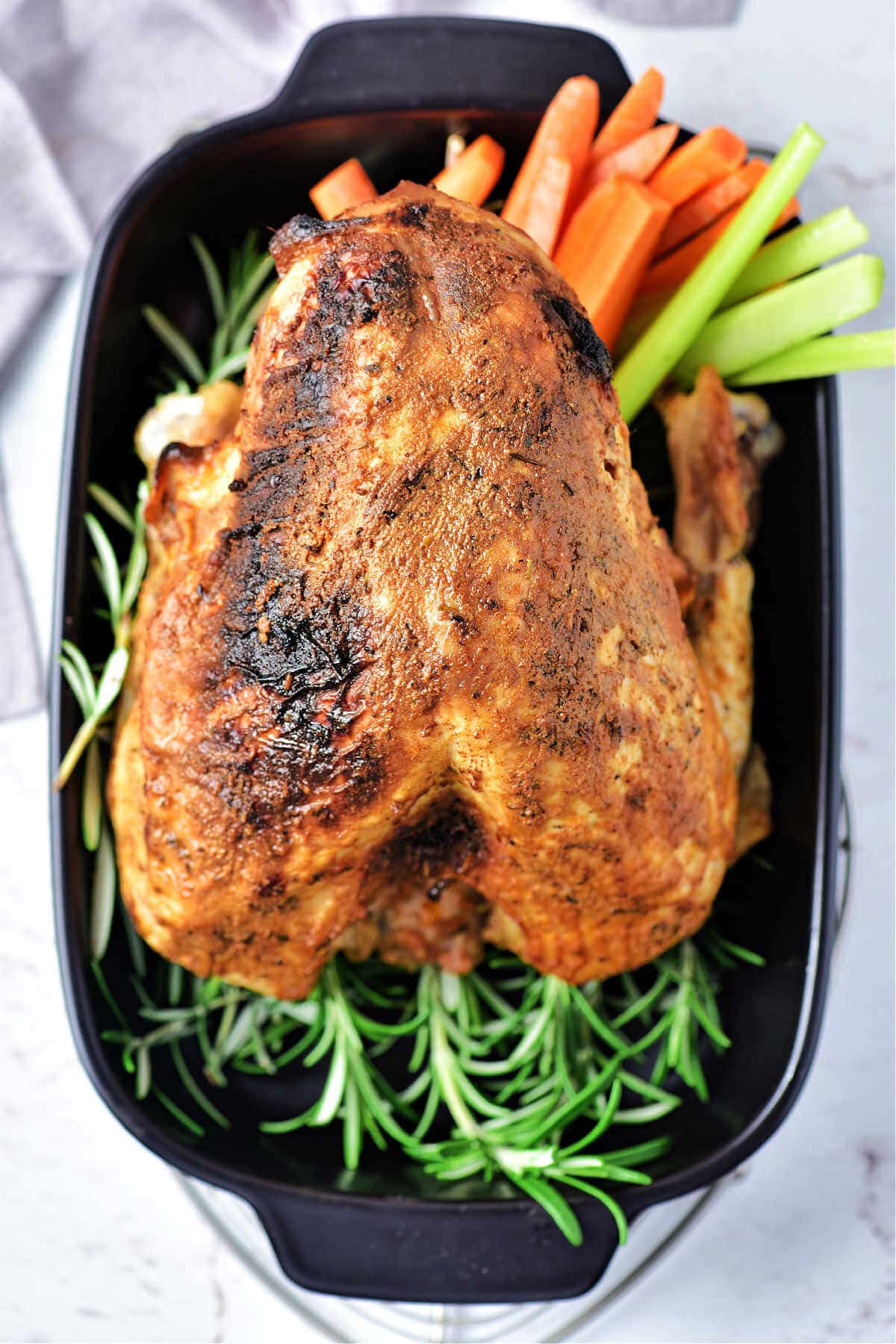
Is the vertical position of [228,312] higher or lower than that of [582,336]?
higher

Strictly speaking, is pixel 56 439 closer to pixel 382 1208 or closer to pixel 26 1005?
pixel 26 1005

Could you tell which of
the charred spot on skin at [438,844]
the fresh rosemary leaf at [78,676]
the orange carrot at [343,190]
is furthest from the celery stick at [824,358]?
the fresh rosemary leaf at [78,676]

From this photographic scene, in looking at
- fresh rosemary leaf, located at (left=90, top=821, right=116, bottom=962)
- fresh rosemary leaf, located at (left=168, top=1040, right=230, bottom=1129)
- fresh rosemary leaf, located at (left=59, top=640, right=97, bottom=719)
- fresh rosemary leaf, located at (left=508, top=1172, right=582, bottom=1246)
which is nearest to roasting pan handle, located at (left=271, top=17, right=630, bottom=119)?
fresh rosemary leaf, located at (left=59, top=640, right=97, bottom=719)

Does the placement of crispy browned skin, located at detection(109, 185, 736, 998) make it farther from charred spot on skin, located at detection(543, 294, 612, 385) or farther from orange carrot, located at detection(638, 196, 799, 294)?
orange carrot, located at detection(638, 196, 799, 294)

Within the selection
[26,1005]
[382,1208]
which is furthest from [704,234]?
[26,1005]

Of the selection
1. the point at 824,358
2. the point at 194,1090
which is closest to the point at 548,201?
the point at 824,358

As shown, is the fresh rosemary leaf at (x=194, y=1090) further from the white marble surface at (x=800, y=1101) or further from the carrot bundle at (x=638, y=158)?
the carrot bundle at (x=638, y=158)

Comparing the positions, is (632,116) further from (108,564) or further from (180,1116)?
(180,1116)
